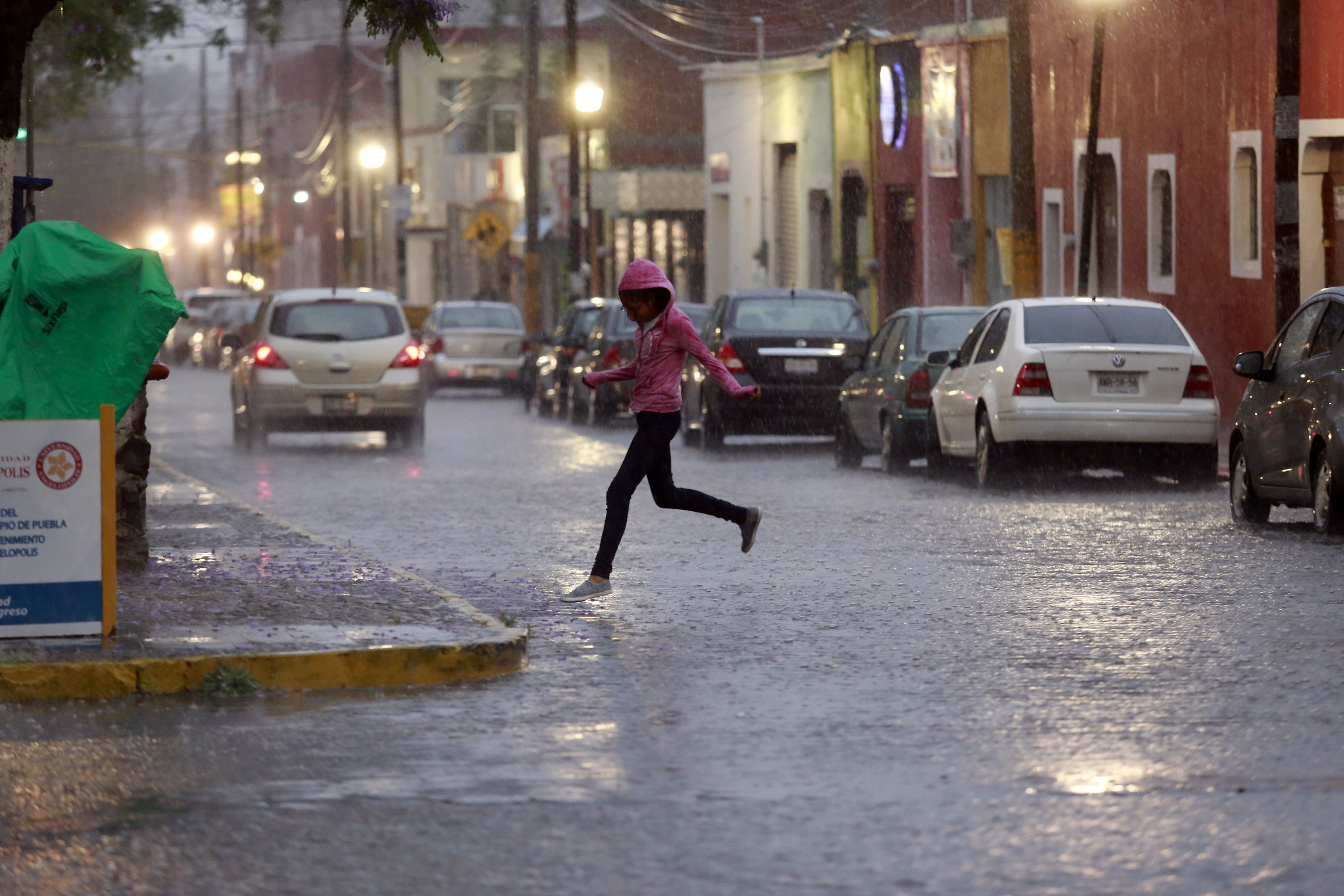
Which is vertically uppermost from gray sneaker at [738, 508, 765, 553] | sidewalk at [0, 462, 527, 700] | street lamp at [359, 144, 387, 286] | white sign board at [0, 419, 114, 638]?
street lamp at [359, 144, 387, 286]

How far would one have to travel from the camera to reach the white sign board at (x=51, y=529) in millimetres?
9242

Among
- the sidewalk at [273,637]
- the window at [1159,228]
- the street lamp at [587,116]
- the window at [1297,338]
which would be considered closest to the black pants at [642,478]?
the sidewalk at [273,637]

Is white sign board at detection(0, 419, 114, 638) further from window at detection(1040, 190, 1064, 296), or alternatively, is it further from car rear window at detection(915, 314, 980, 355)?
window at detection(1040, 190, 1064, 296)

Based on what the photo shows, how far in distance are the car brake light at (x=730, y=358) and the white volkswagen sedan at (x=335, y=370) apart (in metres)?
3.34

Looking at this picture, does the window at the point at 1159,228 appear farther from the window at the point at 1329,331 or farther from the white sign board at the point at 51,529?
the white sign board at the point at 51,529

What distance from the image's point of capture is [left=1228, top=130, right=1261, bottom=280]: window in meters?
26.6

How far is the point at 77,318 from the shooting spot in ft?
32.8

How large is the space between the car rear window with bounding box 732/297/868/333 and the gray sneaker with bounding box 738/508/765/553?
39.4 feet

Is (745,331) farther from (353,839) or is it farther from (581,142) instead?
(581,142)

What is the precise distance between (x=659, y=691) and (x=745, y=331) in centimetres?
1599

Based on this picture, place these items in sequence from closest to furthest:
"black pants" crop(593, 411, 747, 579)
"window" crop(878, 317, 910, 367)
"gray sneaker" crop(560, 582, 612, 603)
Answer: "gray sneaker" crop(560, 582, 612, 603), "black pants" crop(593, 411, 747, 579), "window" crop(878, 317, 910, 367)

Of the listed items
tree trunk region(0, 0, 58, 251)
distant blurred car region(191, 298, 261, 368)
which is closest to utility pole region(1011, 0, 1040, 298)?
tree trunk region(0, 0, 58, 251)

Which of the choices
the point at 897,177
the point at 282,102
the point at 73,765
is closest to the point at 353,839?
the point at 73,765

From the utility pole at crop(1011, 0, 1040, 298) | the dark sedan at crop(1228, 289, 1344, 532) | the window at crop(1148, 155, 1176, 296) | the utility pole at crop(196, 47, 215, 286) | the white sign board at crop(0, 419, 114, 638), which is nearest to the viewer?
the white sign board at crop(0, 419, 114, 638)
